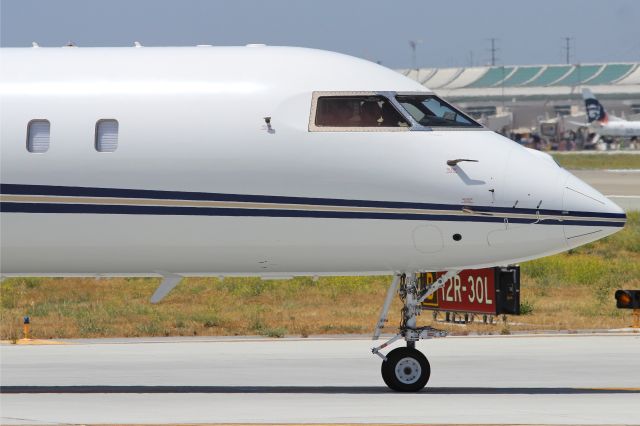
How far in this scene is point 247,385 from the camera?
22.5m

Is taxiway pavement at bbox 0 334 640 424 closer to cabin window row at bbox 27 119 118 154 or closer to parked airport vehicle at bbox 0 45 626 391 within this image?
parked airport vehicle at bbox 0 45 626 391

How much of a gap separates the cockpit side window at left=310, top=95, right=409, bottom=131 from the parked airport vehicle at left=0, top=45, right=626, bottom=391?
22 millimetres

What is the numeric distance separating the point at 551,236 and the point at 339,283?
23159mm

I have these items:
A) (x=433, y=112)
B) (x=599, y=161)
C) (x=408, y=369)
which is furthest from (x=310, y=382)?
(x=599, y=161)

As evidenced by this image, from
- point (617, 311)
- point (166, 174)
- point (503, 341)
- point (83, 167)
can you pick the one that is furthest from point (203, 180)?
point (617, 311)

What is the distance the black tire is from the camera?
20656mm

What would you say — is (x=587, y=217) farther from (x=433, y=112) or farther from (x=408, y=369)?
(x=408, y=369)

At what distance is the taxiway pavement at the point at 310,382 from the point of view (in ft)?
60.8

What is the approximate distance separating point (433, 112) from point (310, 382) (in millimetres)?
5345

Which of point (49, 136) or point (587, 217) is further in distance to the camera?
point (49, 136)

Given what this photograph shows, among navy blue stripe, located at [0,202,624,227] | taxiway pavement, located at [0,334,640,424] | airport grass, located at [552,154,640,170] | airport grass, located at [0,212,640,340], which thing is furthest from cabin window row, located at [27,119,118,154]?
airport grass, located at [552,154,640,170]

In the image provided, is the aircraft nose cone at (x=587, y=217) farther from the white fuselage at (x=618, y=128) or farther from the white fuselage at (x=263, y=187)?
the white fuselage at (x=618, y=128)

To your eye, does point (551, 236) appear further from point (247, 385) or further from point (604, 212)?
point (247, 385)

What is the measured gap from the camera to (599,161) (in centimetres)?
15125
